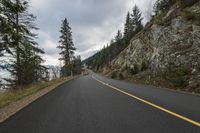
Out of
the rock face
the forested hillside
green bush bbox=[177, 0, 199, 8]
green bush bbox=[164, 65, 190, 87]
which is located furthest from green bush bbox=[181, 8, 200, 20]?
green bush bbox=[164, 65, 190, 87]

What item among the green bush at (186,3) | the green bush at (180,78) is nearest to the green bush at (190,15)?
the green bush at (186,3)

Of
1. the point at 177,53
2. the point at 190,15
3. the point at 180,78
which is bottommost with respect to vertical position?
the point at 180,78

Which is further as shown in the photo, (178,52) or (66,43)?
(66,43)

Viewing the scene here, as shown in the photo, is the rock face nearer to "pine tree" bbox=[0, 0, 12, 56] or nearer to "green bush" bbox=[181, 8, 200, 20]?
"green bush" bbox=[181, 8, 200, 20]

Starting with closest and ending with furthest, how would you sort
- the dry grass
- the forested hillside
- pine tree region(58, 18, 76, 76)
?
1. the dry grass
2. the forested hillside
3. pine tree region(58, 18, 76, 76)

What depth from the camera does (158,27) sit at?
2514cm

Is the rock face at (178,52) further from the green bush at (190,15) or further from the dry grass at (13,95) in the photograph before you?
the dry grass at (13,95)

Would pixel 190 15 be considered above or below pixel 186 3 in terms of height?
below

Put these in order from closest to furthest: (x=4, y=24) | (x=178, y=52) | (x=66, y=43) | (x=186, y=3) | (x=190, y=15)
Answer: (x=4, y=24) < (x=178, y=52) < (x=190, y=15) < (x=186, y=3) < (x=66, y=43)

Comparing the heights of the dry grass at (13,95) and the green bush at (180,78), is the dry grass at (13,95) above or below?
below

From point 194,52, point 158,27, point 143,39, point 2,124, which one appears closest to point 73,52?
point 143,39

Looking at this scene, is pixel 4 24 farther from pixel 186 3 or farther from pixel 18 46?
pixel 186 3

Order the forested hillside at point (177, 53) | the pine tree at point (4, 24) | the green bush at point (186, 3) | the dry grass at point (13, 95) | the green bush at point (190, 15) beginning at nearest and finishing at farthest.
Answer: the dry grass at point (13, 95) → the pine tree at point (4, 24) → the forested hillside at point (177, 53) → the green bush at point (190, 15) → the green bush at point (186, 3)

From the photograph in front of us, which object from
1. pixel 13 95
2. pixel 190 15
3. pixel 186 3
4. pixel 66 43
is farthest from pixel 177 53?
pixel 66 43
